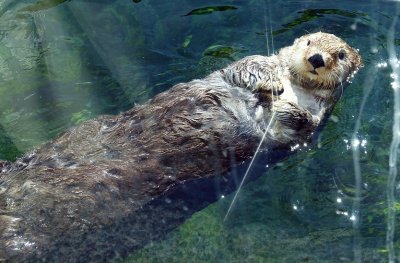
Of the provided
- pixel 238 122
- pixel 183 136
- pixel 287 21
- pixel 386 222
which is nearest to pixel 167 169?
pixel 183 136

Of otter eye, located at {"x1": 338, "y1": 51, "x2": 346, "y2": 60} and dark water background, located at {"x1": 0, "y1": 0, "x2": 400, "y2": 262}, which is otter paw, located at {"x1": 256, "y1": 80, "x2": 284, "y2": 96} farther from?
otter eye, located at {"x1": 338, "y1": 51, "x2": 346, "y2": 60}

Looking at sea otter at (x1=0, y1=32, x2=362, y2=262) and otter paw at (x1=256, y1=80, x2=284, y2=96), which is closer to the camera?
sea otter at (x1=0, y1=32, x2=362, y2=262)

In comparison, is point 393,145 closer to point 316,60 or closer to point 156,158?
point 316,60

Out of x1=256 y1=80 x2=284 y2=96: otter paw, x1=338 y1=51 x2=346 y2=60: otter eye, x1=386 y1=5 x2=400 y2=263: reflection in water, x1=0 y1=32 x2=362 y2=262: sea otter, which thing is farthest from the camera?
x1=338 y1=51 x2=346 y2=60: otter eye

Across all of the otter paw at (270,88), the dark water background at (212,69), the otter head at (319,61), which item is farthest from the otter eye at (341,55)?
the otter paw at (270,88)

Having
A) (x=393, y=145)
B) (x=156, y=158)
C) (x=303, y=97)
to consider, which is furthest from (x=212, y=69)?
(x=156, y=158)

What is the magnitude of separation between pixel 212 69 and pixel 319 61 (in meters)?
1.28

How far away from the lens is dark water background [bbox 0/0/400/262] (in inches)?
155

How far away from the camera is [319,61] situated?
173 inches

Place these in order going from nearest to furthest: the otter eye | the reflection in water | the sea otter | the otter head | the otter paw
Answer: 1. the sea otter
2. the reflection in water
3. the otter paw
4. the otter head
5. the otter eye

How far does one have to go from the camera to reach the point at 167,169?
3.91 m

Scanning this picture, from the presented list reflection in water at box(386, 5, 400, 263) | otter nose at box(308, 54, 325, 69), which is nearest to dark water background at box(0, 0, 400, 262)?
reflection in water at box(386, 5, 400, 263)

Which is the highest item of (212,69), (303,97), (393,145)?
(303,97)

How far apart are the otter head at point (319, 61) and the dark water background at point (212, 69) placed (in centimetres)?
41
